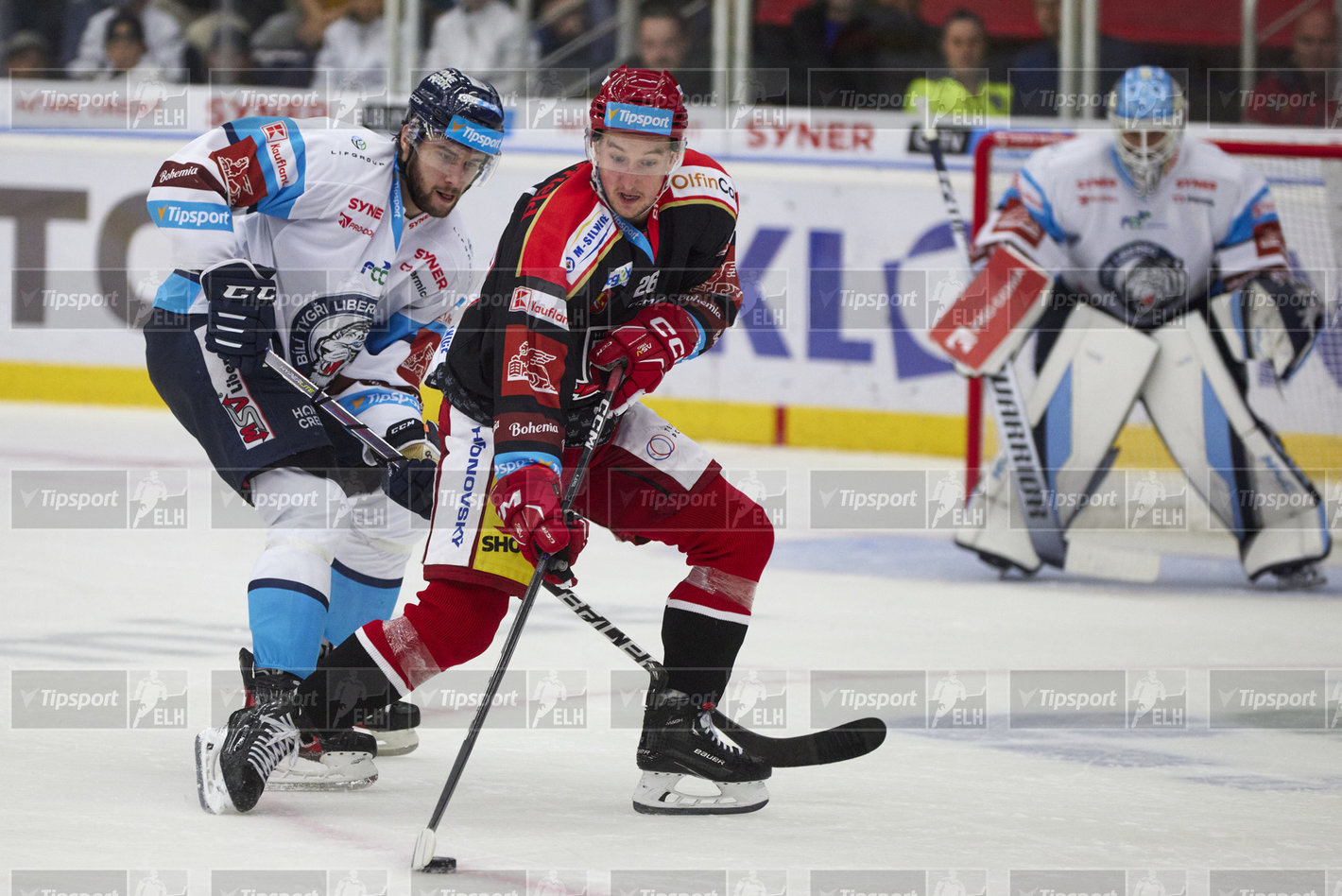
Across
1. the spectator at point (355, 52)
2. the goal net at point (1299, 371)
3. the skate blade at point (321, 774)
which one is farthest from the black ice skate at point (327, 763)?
the spectator at point (355, 52)

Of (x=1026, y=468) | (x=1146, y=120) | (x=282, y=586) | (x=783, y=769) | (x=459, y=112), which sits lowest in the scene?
(x=783, y=769)

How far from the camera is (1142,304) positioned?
6.09 meters

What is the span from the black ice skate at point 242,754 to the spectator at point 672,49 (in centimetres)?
556

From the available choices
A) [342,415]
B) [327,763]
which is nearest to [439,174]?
[342,415]

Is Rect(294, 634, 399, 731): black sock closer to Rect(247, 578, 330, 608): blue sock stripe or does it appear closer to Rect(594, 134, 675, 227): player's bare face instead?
Rect(247, 578, 330, 608): blue sock stripe

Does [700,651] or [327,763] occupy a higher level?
[700,651]

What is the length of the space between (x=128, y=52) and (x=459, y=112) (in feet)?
20.9

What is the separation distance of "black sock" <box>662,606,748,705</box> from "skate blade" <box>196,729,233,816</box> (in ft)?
2.46

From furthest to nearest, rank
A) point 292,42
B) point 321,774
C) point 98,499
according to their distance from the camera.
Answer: point 292,42, point 98,499, point 321,774

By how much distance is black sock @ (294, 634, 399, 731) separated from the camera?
314cm

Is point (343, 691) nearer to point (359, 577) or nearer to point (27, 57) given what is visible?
point (359, 577)

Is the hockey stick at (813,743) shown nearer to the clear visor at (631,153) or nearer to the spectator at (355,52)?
the clear visor at (631,153)

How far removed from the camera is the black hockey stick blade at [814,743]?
3.43 metres

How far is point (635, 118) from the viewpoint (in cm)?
312
